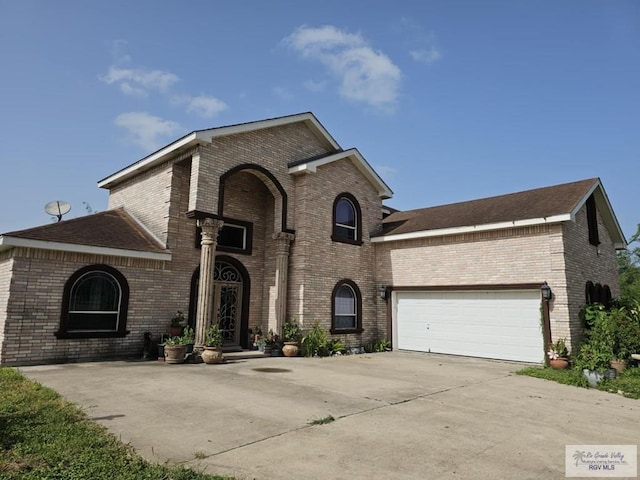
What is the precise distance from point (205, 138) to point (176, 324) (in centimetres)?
553

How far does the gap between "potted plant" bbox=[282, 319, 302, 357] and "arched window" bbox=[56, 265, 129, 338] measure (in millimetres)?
4607

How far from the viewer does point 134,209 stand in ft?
47.6

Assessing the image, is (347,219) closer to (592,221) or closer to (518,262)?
(518,262)

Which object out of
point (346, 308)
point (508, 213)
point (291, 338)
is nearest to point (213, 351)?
point (291, 338)

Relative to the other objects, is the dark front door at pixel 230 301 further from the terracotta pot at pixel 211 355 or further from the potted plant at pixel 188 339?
the terracotta pot at pixel 211 355

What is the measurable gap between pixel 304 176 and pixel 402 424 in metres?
10.2

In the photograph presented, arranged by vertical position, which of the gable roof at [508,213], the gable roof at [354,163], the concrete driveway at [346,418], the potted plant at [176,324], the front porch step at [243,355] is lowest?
the concrete driveway at [346,418]

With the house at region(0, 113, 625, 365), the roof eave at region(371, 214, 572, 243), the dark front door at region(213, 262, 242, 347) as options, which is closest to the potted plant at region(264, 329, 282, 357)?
the house at region(0, 113, 625, 365)

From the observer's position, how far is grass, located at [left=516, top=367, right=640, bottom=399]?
331 inches

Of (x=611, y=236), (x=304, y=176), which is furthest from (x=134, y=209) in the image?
(x=611, y=236)

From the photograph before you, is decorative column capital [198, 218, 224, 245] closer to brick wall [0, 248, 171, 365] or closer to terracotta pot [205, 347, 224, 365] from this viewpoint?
brick wall [0, 248, 171, 365]

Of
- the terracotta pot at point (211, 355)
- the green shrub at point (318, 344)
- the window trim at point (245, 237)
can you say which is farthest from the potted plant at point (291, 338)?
the window trim at point (245, 237)

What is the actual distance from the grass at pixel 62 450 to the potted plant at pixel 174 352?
4.63 m

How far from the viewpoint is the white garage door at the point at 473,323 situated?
12.0 m
